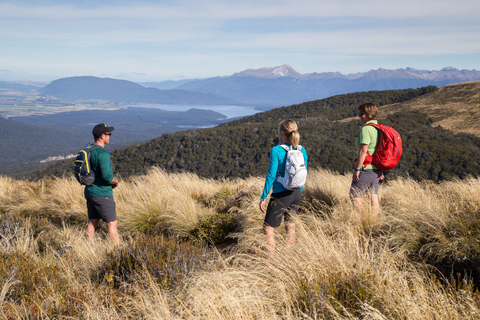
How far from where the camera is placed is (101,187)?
3760 millimetres

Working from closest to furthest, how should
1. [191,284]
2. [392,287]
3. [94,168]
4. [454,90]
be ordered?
1. [392,287]
2. [191,284]
3. [94,168]
4. [454,90]

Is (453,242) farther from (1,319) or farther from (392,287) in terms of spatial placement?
(1,319)

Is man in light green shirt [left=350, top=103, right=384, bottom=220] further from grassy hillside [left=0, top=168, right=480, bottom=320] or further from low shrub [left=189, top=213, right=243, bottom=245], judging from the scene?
low shrub [left=189, top=213, right=243, bottom=245]

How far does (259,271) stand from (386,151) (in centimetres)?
225

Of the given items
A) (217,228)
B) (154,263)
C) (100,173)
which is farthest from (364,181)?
(100,173)

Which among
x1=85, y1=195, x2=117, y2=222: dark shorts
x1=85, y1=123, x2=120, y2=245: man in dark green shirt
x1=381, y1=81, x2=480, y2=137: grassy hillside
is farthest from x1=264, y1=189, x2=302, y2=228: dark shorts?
x1=381, y1=81, x2=480, y2=137: grassy hillside

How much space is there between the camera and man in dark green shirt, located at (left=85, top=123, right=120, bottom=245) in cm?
364

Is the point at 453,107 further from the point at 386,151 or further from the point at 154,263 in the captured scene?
the point at 154,263

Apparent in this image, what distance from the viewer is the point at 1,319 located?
208 cm

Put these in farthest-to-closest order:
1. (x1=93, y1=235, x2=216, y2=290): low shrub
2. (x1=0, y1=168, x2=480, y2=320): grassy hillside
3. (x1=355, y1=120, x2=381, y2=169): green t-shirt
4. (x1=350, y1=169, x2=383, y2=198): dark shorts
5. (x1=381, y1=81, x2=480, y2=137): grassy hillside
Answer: (x1=381, y1=81, x2=480, y2=137): grassy hillside → (x1=350, y1=169, x2=383, y2=198): dark shorts → (x1=355, y1=120, x2=381, y2=169): green t-shirt → (x1=93, y1=235, x2=216, y2=290): low shrub → (x1=0, y1=168, x2=480, y2=320): grassy hillside

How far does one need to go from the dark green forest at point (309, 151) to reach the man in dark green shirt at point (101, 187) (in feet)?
87.2

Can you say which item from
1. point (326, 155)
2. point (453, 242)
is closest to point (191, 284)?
point (453, 242)

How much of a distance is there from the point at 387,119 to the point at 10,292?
56427 millimetres

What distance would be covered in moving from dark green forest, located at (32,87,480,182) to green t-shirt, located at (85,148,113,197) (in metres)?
26.7
